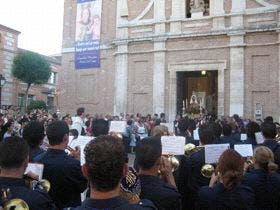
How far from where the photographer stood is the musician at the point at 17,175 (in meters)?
3.29

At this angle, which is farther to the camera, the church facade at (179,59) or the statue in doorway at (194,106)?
the statue in doorway at (194,106)

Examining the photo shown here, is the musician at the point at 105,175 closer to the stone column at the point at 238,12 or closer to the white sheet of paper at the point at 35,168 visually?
the white sheet of paper at the point at 35,168

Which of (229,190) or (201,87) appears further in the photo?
(201,87)

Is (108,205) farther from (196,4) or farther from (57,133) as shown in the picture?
(196,4)

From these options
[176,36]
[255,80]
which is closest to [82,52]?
[176,36]

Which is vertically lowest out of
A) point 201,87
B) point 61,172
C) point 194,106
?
point 61,172

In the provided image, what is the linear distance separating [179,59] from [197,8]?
327 cm

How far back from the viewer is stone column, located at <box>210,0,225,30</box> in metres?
23.2

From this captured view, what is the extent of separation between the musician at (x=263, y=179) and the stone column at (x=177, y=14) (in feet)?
65.0

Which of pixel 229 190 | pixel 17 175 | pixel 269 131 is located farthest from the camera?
pixel 269 131

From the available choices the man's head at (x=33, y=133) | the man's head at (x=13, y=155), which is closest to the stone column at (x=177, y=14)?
the man's head at (x=33, y=133)

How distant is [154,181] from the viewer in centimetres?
392

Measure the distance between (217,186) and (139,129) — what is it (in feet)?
51.2

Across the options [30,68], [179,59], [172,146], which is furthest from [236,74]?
[30,68]
